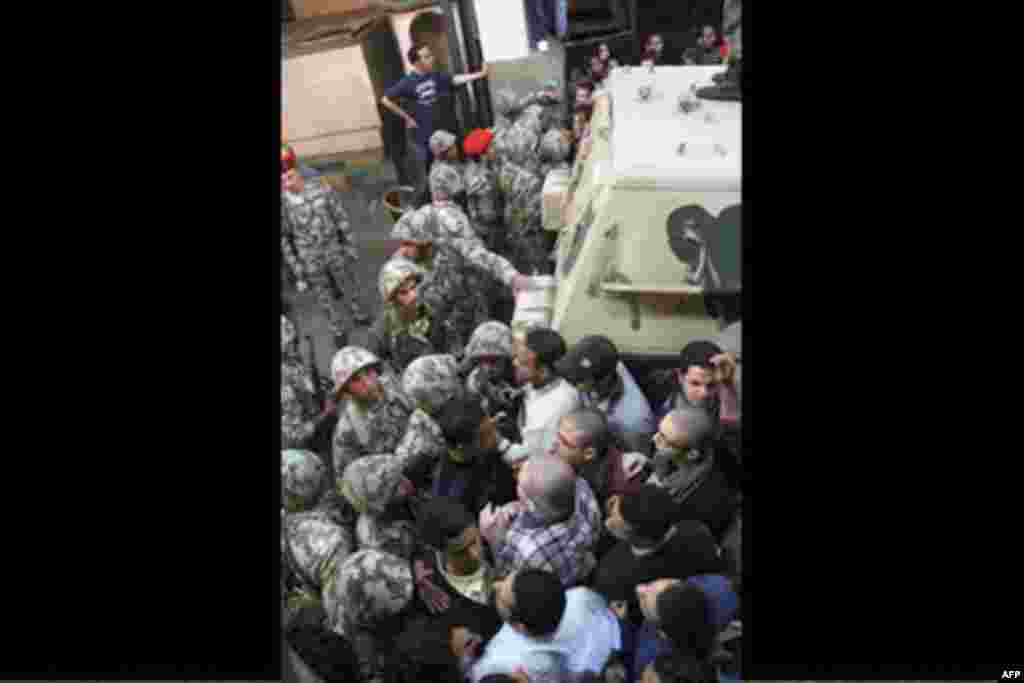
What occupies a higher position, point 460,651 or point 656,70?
point 656,70

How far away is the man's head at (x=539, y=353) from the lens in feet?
11.2

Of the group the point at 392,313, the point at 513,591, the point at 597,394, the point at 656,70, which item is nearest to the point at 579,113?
the point at 656,70

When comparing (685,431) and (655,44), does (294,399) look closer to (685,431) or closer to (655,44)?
(685,431)

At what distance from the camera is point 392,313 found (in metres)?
4.30

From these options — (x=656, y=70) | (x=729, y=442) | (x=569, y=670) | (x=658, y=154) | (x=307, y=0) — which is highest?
(x=307, y=0)

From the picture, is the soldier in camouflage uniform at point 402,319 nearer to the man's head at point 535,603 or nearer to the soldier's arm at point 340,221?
the soldier's arm at point 340,221

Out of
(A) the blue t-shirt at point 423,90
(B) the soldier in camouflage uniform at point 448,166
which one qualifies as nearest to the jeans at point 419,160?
(A) the blue t-shirt at point 423,90

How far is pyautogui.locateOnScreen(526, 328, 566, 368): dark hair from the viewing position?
3.42m

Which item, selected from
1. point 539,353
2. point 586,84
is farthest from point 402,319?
point 586,84

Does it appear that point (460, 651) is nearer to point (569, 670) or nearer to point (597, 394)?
point (569, 670)

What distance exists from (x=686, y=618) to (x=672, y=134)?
7.87 ft

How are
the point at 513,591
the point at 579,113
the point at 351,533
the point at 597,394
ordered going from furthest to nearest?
the point at 579,113 → the point at 597,394 → the point at 351,533 → the point at 513,591

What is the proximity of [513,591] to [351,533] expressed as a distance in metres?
0.96

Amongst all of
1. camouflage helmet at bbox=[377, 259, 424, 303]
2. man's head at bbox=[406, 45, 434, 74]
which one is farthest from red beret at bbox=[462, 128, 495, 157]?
camouflage helmet at bbox=[377, 259, 424, 303]
